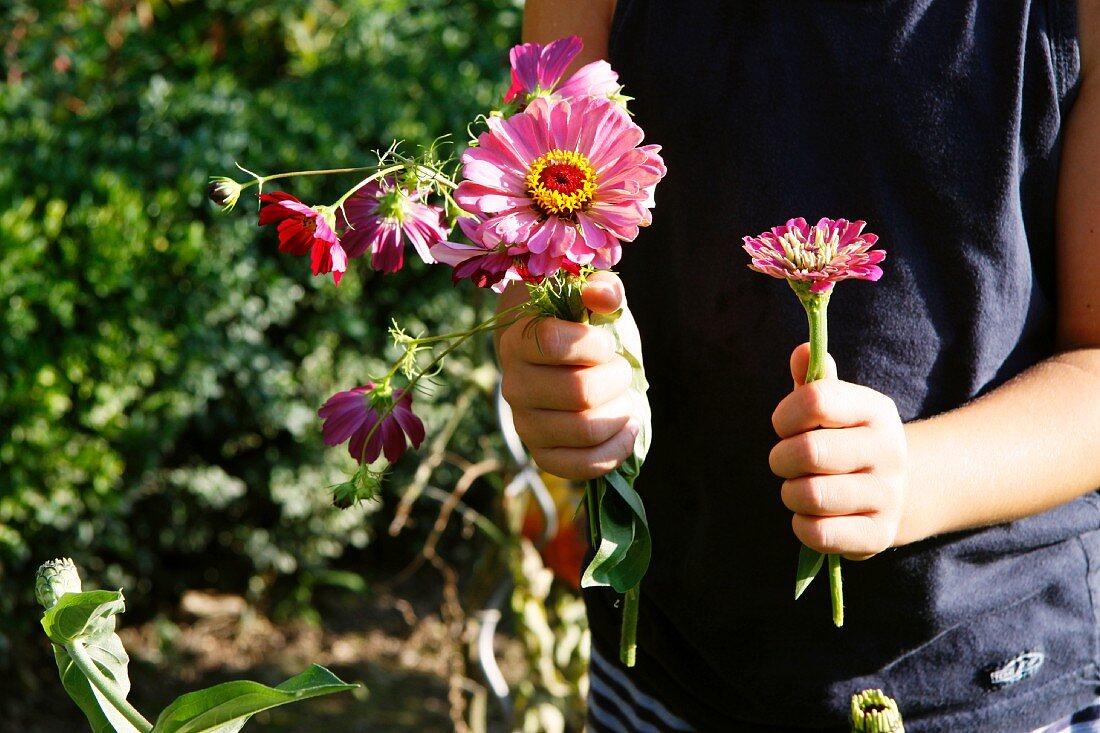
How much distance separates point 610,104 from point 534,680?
5.28ft

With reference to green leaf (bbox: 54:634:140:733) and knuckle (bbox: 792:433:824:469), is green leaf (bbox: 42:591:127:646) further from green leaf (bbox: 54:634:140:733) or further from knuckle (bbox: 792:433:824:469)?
knuckle (bbox: 792:433:824:469)

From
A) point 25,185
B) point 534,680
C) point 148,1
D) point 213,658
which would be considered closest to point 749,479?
point 534,680

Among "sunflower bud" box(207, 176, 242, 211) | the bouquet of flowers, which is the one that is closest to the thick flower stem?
the bouquet of flowers

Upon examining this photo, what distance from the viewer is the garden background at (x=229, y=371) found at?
2326mm

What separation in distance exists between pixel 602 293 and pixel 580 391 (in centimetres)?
7

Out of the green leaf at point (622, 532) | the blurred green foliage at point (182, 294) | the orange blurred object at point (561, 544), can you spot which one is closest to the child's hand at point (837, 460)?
the green leaf at point (622, 532)

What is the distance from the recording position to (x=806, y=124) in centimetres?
100

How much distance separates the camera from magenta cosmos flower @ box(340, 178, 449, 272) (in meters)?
0.72

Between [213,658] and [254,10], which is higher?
[254,10]

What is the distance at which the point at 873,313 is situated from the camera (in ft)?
3.20

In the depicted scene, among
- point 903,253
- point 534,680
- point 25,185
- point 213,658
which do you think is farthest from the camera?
point 213,658

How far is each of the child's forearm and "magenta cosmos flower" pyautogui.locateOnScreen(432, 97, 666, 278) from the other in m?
0.28

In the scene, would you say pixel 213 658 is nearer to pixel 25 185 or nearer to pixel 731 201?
pixel 25 185

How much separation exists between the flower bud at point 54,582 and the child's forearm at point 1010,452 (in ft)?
1.72
